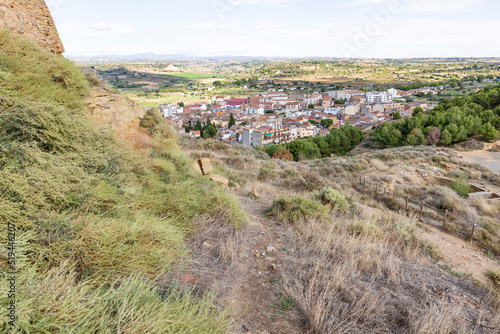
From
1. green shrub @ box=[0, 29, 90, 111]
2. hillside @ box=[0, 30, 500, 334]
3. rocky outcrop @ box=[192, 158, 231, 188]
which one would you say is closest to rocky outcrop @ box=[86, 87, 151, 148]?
hillside @ box=[0, 30, 500, 334]

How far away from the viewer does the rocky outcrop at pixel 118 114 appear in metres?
5.90

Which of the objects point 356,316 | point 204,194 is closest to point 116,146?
point 204,194

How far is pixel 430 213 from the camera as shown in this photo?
899cm

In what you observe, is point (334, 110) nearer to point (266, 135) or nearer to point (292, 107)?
point (292, 107)

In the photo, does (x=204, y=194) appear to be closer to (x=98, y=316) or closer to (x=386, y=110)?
(x=98, y=316)

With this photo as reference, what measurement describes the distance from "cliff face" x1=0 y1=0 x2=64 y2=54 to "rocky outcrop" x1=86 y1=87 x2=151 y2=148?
1.44m

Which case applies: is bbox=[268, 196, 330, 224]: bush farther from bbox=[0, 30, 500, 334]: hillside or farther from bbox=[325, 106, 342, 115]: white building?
bbox=[325, 106, 342, 115]: white building

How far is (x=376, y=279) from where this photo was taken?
341cm

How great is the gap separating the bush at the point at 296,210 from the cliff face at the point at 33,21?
6.25 m

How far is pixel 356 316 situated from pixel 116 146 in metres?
3.97

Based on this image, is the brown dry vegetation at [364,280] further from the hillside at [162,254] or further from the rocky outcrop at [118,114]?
the rocky outcrop at [118,114]

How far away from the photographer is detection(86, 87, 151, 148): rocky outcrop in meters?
5.90

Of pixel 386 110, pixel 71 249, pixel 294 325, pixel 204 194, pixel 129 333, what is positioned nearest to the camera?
pixel 129 333

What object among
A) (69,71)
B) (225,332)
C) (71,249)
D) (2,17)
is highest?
(2,17)
